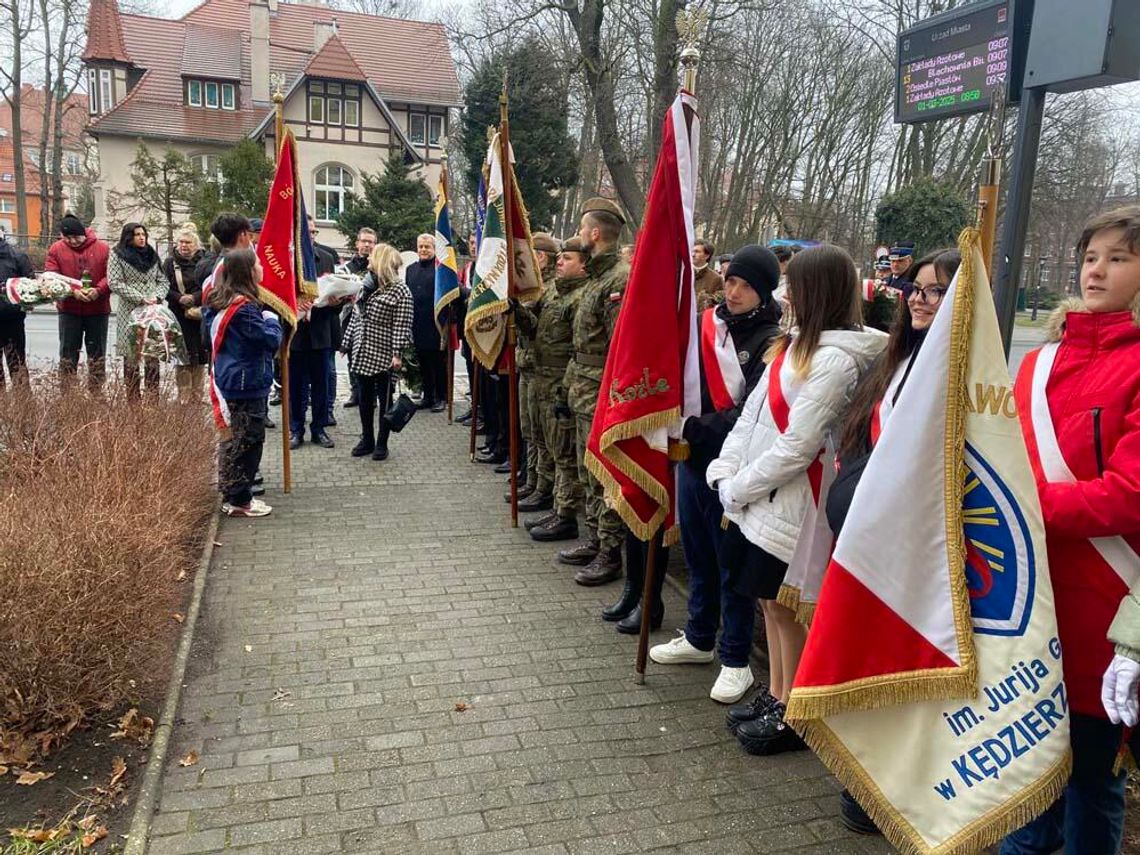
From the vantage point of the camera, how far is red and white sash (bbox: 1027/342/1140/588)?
84.0 inches

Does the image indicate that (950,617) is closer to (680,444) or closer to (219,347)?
(680,444)

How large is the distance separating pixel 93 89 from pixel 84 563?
153 ft

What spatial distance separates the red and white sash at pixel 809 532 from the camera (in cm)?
321

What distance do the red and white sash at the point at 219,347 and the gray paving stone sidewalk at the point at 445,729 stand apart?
1.01m

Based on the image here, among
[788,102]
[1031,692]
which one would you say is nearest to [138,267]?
[1031,692]

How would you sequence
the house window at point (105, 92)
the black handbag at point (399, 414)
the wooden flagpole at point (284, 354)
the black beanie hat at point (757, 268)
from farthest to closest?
the house window at point (105, 92)
the black handbag at point (399, 414)
the wooden flagpole at point (284, 354)
the black beanie hat at point (757, 268)

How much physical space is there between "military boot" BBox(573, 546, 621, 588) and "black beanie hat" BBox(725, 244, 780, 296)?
2283 millimetres

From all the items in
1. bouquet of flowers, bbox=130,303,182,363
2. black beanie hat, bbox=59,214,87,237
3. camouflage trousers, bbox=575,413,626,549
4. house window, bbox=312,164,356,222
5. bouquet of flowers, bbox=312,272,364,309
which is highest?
house window, bbox=312,164,356,222

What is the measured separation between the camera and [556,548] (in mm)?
6062

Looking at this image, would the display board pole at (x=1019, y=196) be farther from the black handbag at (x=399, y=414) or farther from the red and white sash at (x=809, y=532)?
the black handbag at (x=399, y=414)

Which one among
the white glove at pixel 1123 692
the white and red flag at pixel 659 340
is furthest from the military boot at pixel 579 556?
the white glove at pixel 1123 692

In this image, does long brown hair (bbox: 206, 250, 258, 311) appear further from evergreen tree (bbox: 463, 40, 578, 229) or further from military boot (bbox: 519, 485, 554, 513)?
evergreen tree (bbox: 463, 40, 578, 229)

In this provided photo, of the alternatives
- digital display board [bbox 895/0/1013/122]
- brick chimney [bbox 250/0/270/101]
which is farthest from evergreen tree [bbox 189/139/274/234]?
digital display board [bbox 895/0/1013/122]

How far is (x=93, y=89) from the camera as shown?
41344mm
